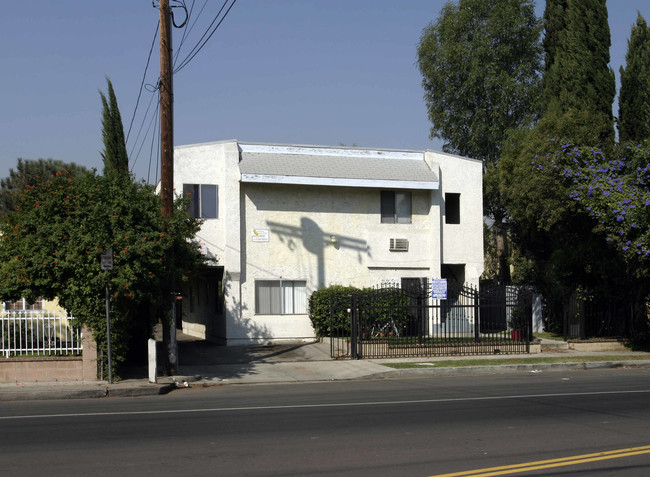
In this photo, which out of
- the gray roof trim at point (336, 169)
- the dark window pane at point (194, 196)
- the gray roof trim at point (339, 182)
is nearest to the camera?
the dark window pane at point (194, 196)

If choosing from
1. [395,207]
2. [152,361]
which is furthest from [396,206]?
[152,361]

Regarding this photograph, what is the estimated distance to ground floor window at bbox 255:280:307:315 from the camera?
25344 mm

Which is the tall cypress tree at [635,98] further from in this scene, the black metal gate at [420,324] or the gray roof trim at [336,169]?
the black metal gate at [420,324]

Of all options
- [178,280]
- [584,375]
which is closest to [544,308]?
[584,375]

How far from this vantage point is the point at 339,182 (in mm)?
25500

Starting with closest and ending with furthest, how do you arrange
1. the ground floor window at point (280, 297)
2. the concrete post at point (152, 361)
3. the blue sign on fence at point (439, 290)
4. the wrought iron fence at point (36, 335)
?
the concrete post at point (152, 361)
the wrought iron fence at point (36, 335)
the blue sign on fence at point (439, 290)
the ground floor window at point (280, 297)

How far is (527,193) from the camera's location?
24766 millimetres

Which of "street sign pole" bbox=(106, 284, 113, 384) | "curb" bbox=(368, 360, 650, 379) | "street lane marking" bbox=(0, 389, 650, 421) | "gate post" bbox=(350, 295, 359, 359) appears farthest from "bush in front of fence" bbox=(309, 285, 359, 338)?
"street lane marking" bbox=(0, 389, 650, 421)

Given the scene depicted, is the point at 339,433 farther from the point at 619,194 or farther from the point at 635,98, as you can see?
the point at 635,98

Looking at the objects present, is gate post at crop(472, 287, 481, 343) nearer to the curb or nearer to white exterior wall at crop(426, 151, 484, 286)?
the curb

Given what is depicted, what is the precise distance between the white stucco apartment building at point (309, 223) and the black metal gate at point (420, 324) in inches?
103

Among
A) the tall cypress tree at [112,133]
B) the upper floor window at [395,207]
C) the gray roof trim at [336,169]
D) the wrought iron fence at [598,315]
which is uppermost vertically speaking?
the tall cypress tree at [112,133]

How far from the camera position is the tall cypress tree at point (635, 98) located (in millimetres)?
28516

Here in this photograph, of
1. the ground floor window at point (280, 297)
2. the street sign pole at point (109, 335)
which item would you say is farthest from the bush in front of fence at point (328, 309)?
the street sign pole at point (109, 335)
